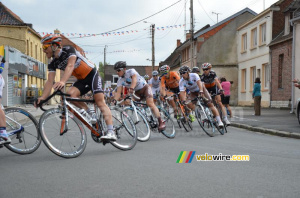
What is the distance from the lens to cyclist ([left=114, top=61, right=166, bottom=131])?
8.40 m

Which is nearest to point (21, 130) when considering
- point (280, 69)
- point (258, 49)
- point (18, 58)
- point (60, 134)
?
point (60, 134)

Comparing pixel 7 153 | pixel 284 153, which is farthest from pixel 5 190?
pixel 284 153

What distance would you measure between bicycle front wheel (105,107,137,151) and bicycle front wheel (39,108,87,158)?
0.89m

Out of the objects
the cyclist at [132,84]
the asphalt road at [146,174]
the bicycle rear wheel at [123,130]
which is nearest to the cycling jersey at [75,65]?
the bicycle rear wheel at [123,130]

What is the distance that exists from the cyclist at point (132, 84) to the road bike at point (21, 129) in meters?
2.36

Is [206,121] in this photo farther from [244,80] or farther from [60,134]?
[244,80]

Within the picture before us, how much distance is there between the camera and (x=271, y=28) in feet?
95.7

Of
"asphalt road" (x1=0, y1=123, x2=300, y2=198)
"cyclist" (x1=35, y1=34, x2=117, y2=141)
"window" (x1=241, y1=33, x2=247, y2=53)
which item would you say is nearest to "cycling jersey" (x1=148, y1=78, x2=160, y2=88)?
"asphalt road" (x1=0, y1=123, x2=300, y2=198)

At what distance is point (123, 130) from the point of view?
24.2ft

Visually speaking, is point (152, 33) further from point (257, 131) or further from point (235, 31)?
point (257, 131)

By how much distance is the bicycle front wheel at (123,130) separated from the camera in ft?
23.7

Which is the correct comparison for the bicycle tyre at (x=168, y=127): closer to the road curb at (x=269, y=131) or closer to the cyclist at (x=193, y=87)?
the cyclist at (x=193, y=87)

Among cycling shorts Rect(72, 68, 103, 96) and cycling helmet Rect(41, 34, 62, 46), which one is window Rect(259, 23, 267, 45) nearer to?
cycling shorts Rect(72, 68, 103, 96)

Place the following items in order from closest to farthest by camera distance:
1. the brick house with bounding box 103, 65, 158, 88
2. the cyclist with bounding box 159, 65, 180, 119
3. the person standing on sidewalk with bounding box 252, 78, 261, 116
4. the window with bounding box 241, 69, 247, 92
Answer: the cyclist with bounding box 159, 65, 180, 119, the person standing on sidewalk with bounding box 252, 78, 261, 116, the window with bounding box 241, 69, 247, 92, the brick house with bounding box 103, 65, 158, 88
